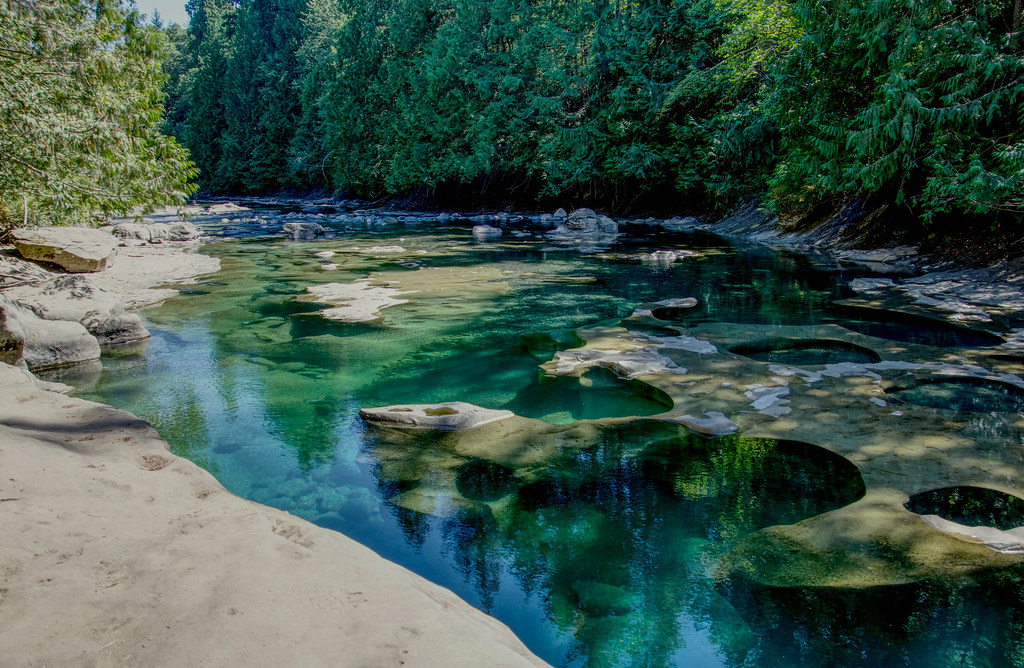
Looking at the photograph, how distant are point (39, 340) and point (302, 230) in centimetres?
1296

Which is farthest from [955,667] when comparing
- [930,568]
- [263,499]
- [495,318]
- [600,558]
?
[495,318]

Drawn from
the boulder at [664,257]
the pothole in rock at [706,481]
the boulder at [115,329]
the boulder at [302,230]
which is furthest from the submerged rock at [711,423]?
the boulder at [302,230]

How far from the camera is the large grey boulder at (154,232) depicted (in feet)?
53.9

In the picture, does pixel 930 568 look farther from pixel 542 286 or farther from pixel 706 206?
pixel 706 206

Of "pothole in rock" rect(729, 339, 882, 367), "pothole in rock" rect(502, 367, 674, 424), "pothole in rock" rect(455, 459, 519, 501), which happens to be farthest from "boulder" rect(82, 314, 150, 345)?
"pothole in rock" rect(729, 339, 882, 367)

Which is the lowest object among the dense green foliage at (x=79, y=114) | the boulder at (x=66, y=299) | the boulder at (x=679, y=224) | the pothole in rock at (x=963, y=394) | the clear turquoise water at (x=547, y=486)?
the clear turquoise water at (x=547, y=486)

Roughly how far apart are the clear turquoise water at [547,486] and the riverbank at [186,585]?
586 millimetres

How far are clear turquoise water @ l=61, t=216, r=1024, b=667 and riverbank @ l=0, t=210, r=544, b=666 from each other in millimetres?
586

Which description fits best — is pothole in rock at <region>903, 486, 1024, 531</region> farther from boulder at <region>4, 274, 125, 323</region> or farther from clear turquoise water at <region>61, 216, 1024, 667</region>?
boulder at <region>4, 274, 125, 323</region>

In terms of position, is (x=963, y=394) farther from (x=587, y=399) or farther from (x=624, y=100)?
(x=624, y=100)

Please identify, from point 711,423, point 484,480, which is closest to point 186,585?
point 484,480

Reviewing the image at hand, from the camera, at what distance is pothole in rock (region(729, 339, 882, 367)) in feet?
20.1

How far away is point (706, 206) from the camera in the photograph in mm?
22031

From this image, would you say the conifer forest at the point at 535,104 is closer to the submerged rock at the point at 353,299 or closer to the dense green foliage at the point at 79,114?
the dense green foliage at the point at 79,114
